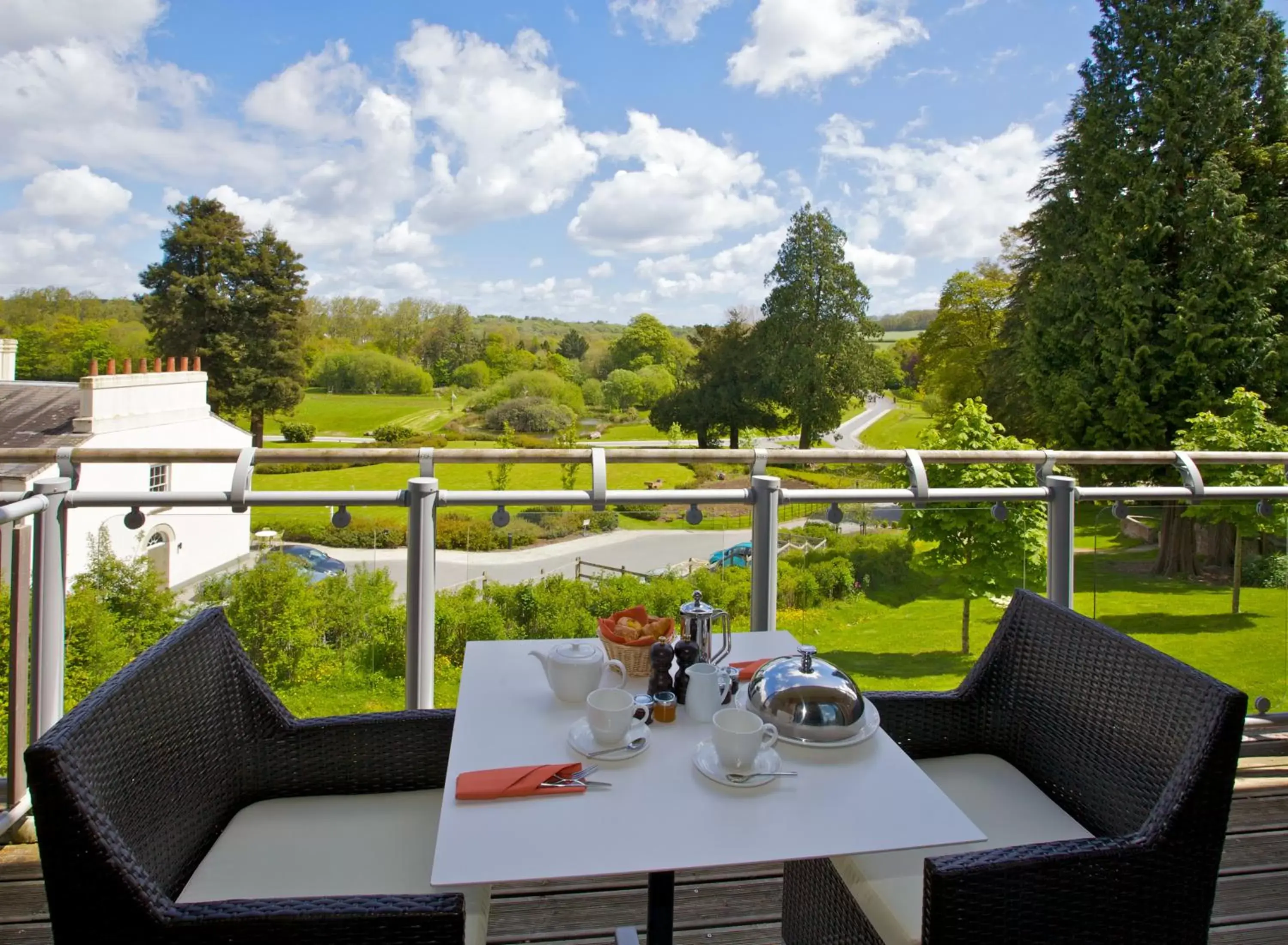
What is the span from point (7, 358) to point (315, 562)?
2435cm

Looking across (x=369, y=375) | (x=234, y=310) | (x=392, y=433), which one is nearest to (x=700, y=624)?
(x=392, y=433)

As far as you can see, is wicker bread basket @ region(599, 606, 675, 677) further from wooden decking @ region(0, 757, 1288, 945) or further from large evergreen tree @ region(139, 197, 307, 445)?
large evergreen tree @ region(139, 197, 307, 445)

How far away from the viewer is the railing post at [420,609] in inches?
85.1

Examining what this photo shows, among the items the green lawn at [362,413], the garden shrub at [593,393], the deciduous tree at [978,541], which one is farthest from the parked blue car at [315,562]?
the garden shrub at [593,393]

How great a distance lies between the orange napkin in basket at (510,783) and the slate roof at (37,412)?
15.5m

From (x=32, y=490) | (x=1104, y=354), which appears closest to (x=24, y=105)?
(x=1104, y=354)

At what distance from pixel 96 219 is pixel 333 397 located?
59.7 feet

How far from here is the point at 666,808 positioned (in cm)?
108

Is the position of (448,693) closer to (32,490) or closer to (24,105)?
(32,490)

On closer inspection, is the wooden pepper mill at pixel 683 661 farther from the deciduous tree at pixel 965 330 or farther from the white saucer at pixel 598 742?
the deciduous tree at pixel 965 330

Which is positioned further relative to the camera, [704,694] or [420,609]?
[420,609]

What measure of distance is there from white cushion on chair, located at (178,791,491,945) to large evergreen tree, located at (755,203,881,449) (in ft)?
86.6

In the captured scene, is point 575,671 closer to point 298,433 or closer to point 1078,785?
point 1078,785

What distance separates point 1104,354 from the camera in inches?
563
